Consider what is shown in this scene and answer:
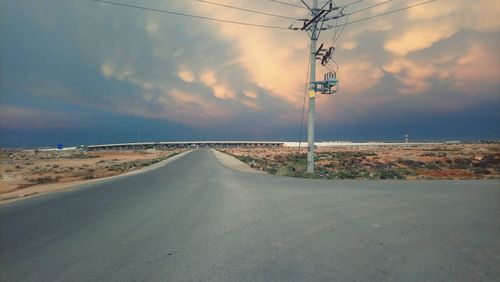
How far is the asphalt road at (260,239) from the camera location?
14.5 feet

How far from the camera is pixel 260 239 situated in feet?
19.6

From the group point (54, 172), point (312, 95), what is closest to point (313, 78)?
point (312, 95)

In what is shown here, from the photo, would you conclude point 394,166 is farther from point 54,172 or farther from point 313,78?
point 54,172

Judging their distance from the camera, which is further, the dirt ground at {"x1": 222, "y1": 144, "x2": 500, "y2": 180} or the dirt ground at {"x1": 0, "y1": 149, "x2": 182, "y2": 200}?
the dirt ground at {"x1": 222, "y1": 144, "x2": 500, "y2": 180}

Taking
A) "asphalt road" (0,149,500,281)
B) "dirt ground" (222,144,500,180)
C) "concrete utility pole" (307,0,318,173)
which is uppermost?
"concrete utility pole" (307,0,318,173)

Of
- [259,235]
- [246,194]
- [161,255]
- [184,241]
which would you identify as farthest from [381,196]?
[161,255]

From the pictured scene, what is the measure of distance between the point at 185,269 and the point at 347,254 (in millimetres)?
2726

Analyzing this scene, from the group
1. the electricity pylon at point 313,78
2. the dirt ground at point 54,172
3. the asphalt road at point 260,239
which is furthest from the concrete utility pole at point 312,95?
the dirt ground at point 54,172

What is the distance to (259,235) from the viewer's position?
6.25 metres

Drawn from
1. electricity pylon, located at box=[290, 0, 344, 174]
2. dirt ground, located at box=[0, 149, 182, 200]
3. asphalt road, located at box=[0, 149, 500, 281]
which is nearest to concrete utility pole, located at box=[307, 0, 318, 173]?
electricity pylon, located at box=[290, 0, 344, 174]

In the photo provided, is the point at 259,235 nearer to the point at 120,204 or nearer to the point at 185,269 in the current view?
the point at 185,269

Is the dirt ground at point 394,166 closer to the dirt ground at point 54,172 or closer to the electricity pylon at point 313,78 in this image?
the electricity pylon at point 313,78

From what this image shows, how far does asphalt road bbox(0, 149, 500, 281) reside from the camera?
14.5 ft

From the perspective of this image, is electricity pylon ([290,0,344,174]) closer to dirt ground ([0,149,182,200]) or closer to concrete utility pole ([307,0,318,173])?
concrete utility pole ([307,0,318,173])
